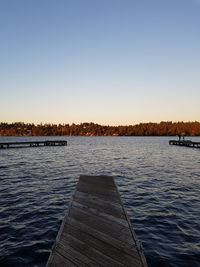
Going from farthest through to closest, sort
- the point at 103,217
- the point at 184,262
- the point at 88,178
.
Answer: the point at 88,178
the point at 103,217
the point at 184,262

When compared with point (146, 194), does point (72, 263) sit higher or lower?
higher

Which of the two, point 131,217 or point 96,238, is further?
point 131,217

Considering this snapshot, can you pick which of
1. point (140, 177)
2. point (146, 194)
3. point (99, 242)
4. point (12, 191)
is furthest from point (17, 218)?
point (140, 177)

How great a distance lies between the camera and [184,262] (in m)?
5.42

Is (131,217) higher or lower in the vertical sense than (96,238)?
lower

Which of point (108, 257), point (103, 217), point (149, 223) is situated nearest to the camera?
point (108, 257)

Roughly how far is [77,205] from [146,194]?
639cm

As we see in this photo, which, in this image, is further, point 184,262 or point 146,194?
point 146,194

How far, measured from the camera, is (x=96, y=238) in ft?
15.2

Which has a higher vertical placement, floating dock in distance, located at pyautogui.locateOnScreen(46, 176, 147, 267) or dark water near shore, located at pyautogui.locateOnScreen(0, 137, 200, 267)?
floating dock in distance, located at pyautogui.locateOnScreen(46, 176, 147, 267)

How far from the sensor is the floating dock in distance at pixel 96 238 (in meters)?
3.76

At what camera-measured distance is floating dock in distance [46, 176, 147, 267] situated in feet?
12.3

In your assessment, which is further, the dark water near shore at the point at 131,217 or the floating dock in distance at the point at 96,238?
the dark water near shore at the point at 131,217

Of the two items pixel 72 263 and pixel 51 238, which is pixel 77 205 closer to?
pixel 51 238
